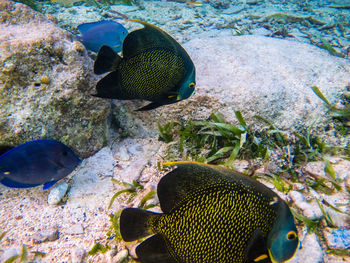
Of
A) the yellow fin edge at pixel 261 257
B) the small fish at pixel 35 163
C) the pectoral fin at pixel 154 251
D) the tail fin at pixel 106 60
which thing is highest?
the tail fin at pixel 106 60

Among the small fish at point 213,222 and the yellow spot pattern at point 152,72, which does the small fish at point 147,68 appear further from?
the small fish at point 213,222

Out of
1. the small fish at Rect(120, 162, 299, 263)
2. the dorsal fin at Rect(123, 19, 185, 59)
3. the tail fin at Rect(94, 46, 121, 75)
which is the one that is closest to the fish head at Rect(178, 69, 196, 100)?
the dorsal fin at Rect(123, 19, 185, 59)

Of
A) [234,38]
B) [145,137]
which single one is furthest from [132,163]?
[234,38]

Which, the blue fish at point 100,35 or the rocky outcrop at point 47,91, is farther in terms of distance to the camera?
the blue fish at point 100,35

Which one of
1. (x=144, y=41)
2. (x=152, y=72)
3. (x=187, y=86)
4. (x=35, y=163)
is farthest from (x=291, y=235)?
(x=35, y=163)

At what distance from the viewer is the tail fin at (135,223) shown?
123 centimetres

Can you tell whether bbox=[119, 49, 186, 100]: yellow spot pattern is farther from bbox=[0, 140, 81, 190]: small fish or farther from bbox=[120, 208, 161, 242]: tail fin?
bbox=[120, 208, 161, 242]: tail fin

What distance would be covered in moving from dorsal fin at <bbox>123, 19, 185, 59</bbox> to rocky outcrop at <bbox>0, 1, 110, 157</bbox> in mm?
765

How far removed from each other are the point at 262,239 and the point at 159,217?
1.92 ft

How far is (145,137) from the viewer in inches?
108

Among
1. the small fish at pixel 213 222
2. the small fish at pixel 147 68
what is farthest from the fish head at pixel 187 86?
the small fish at pixel 213 222

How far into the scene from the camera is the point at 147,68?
1894mm

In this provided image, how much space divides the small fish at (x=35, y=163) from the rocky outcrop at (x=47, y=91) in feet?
1.32

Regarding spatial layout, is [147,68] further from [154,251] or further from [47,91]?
[154,251]
